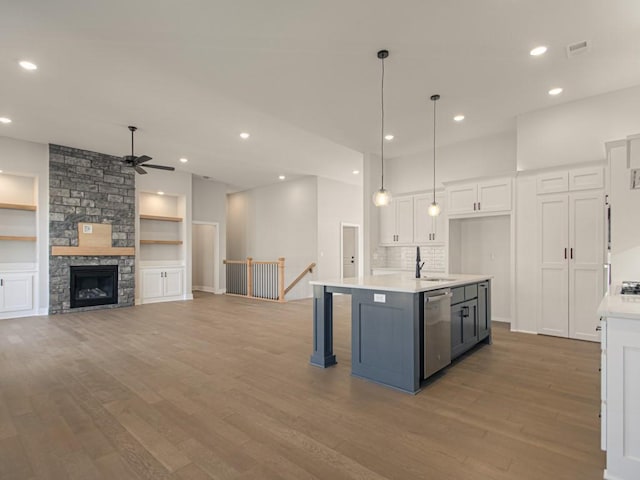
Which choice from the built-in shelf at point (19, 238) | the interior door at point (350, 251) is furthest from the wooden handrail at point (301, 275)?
the built-in shelf at point (19, 238)

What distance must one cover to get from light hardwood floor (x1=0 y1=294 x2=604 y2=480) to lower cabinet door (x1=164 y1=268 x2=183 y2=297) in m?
4.05

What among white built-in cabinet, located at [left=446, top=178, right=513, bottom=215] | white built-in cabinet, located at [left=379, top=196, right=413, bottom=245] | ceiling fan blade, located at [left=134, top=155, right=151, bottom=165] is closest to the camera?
white built-in cabinet, located at [left=446, top=178, right=513, bottom=215]

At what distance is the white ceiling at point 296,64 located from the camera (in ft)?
9.71

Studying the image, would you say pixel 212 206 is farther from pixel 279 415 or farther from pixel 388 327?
pixel 279 415

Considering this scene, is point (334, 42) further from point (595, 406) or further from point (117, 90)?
point (595, 406)

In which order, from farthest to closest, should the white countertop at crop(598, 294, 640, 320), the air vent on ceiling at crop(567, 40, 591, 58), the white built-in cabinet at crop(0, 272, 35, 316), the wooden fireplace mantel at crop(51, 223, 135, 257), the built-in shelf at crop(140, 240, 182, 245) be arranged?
the built-in shelf at crop(140, 240, 182, 245) → the wooden fireplace mantel at crop(51, 223, 135, 257) → the white built-in cabinet at crop(0, 272, 35, 316) → the air vent on ceiling at crop(567, 40, 591, 58) → the white countertop at crop(598, 294, 640, 320)

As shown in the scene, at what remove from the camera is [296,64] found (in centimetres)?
379

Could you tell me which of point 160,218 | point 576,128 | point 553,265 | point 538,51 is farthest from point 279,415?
point 160,218

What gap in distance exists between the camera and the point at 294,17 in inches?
119

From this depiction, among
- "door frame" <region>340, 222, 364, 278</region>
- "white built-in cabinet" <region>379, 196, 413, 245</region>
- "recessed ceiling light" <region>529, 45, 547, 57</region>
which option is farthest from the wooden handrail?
"recessed ceiling light" <region>529, 45, 547, 57</region>

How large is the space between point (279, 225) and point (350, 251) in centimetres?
245

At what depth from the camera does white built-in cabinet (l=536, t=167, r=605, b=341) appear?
14.9 feet

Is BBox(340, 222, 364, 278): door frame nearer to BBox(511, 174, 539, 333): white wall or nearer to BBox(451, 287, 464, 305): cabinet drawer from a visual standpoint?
BBox(511, 174, 539, 333): white wall

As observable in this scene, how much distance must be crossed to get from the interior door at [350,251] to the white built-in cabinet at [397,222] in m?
3.62
